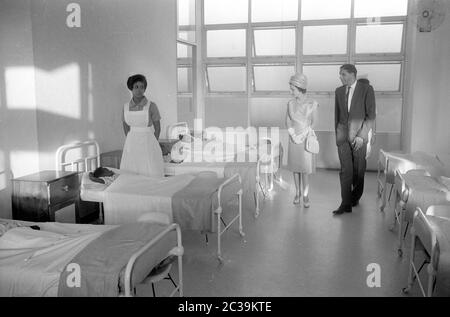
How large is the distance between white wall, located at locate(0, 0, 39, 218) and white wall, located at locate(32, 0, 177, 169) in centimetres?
9

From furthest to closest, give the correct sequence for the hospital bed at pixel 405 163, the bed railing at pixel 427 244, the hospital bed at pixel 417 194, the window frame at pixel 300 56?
1. the window frame at pixel 300 56
2. the hospital bed at pixel 405 163
3. the hospital bed at pixel 417 194
4. the bed railing at pixel 427 244

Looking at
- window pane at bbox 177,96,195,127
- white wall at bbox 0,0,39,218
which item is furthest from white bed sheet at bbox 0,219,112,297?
window pane at bbox 177,96,195,127

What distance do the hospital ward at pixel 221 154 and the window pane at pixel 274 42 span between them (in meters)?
0.03

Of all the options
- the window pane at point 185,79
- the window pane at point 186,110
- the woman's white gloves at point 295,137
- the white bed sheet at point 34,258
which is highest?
the window pane at point 185,79

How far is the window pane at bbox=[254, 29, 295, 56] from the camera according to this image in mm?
8649

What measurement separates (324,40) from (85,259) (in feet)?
23.7

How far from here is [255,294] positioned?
10.5ft

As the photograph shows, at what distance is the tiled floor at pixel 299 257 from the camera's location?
3314mm

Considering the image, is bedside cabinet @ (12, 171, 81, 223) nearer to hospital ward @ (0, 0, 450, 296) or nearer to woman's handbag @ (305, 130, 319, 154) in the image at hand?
hospital ward @ (0, 0, 450, 296)

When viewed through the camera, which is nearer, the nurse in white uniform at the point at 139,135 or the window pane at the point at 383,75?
the nurse in white uniform at the point at 139,135

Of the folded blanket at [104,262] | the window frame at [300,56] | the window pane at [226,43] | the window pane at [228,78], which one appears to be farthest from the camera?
the window pane at [228,78]

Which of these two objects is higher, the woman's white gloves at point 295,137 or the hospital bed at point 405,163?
the woman's white gloves at point 295,137

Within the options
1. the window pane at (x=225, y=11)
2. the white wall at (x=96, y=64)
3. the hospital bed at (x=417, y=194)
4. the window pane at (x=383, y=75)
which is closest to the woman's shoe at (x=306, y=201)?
the hospital bed at (x=417, y=194)

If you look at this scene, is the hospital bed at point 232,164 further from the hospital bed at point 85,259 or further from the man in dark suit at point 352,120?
the hospital bed at point 85,259
